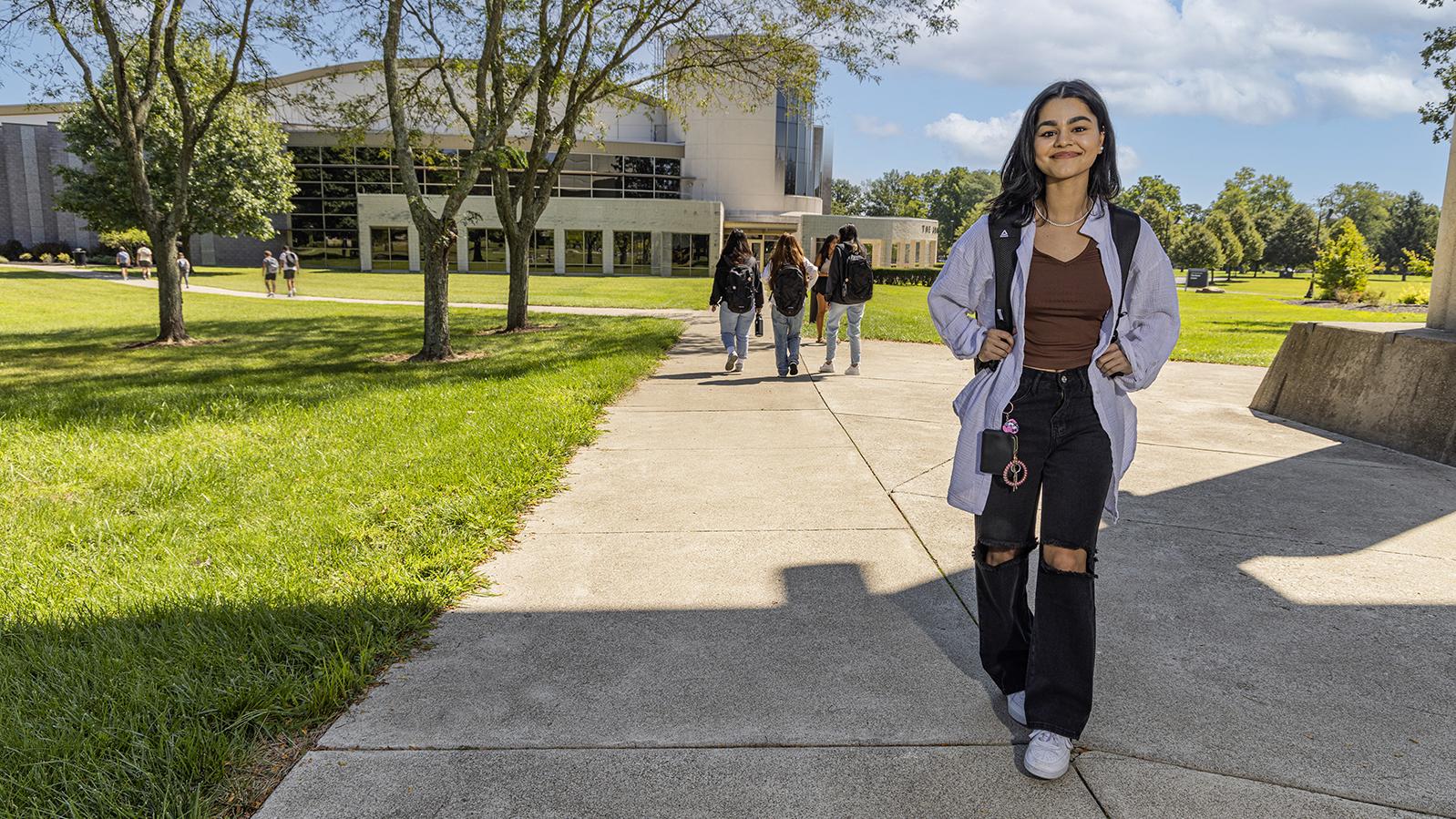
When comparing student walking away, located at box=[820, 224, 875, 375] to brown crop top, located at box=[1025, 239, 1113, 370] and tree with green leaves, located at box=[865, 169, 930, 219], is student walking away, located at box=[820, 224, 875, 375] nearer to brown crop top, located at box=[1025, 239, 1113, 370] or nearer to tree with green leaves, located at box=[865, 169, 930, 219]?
brown crop top, located at box=[1025, 239, 1113, 370]

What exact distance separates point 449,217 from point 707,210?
135 feet

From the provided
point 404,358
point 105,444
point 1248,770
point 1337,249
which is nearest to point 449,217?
point 404,358

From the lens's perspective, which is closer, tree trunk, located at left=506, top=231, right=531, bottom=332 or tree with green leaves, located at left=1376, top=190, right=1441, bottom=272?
tree trunk, located at left=506, top=231, right=531, bottom=332

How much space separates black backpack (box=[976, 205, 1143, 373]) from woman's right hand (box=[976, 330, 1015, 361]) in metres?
0.04

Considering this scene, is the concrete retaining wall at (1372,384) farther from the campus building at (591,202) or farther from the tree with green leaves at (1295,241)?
the tree with green leaves at (1295,241)

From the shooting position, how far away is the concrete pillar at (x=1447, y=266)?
310 inches

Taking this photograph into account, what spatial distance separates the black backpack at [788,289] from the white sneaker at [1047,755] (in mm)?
7868

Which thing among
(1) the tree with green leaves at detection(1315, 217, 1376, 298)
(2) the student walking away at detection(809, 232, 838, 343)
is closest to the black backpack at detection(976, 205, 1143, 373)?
(2) the student walking away at detection(809, 232, 838, 343)

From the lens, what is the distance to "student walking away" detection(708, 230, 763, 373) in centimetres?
1059

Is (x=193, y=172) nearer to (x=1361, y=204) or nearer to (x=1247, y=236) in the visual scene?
(x=1247, y=236)

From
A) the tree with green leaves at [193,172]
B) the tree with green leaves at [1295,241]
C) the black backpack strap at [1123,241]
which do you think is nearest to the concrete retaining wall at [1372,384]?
the black backpack strap at [1123,241]

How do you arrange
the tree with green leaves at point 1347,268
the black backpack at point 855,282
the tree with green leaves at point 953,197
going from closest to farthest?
the black backpack at point 855,282 → the tree with green leaves at point 1347,268 → the tree with green leaves at point 953,197

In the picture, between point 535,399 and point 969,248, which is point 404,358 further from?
point 969,248

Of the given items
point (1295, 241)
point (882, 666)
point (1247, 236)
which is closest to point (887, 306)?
point (882, 666)
